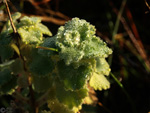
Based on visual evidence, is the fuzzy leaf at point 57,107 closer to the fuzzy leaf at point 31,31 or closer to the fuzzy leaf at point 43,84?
the fuzzy leaf at point 43,84

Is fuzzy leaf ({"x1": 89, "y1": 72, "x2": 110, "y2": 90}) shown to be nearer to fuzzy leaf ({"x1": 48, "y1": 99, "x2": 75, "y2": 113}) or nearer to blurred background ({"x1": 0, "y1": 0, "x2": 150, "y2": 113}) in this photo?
fuzzy leaf ({"x1": 48, "y1": 99, "x2": 75, "y2": 113})

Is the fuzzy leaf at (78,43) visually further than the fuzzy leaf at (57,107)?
No

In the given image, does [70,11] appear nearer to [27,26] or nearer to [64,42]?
[27,26]

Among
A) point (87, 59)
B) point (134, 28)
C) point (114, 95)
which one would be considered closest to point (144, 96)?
point (114, 95)

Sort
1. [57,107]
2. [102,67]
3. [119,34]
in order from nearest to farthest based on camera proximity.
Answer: [102,67] < [57,107] < [119,34]

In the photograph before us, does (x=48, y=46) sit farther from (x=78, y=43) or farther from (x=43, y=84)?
(x=43, y=84)

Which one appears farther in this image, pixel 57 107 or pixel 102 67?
pixel 57 107

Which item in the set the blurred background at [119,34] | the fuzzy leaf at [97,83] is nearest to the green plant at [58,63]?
the fuzzy leaf at [97,83]

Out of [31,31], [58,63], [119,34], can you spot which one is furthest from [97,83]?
[119,34]
